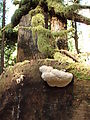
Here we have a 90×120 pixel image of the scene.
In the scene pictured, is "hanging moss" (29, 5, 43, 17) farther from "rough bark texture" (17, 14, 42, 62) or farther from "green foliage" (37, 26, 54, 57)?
"green foliage" (37, 26, 54, 57)

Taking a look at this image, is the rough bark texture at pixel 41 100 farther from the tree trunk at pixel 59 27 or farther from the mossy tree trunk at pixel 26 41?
the mossy tree trunk at pixel 26 41

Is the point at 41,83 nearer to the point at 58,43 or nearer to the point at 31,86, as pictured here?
the point at 31,86

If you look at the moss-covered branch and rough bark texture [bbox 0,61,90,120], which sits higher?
the moss-covered branch

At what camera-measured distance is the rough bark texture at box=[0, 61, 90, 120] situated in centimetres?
240

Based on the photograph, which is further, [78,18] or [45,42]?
[78,18]

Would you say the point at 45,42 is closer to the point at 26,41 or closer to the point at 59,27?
the point at 59,27

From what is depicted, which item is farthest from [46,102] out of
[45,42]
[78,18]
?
[78,18]

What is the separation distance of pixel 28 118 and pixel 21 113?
3.8 inches

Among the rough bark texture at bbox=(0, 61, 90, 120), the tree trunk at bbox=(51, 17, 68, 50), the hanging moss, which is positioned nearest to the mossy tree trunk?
the hanging moss

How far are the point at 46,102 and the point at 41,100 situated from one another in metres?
0.06

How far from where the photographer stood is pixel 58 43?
11.2ft

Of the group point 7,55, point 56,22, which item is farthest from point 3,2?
point 56,22

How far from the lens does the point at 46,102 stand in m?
2.45

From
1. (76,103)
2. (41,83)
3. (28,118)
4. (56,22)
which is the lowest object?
(28,118)
